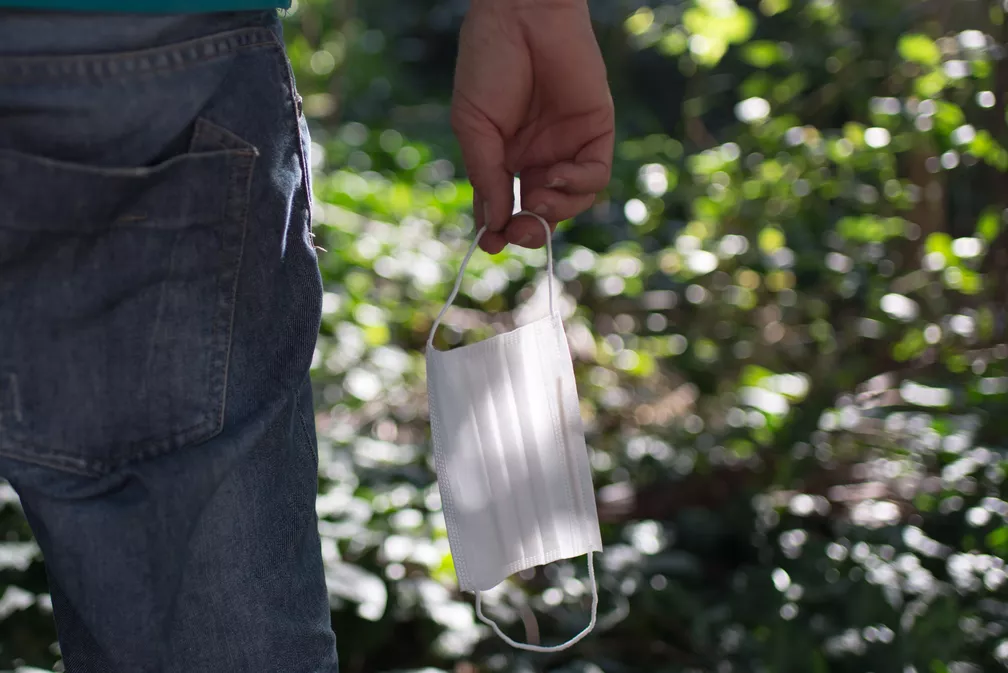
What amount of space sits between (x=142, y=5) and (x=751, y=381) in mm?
1838

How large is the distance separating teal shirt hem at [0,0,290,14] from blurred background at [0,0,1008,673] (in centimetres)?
97

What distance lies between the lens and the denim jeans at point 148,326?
2.72 ft

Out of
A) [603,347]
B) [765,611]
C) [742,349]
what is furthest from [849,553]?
[603,347]

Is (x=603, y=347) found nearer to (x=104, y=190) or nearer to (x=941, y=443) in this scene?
(x=941, y=443)

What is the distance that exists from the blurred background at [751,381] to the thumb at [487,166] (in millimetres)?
723

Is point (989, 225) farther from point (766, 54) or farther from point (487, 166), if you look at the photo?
point (487, 166)

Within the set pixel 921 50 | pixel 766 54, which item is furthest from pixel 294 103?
pixel 766 54

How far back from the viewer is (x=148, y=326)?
34.0 inches

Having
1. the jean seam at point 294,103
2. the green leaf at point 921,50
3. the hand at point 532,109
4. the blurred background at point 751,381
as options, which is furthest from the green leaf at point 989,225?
the jean seam at point 294,103

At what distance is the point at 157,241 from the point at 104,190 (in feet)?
0.19

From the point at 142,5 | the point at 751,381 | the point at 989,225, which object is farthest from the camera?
the point at 751,381

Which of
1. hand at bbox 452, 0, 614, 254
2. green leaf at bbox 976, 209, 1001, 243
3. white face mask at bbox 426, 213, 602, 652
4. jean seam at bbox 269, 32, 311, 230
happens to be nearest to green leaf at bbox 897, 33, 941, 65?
green leaf at bbox 976, 209, 1001, 243

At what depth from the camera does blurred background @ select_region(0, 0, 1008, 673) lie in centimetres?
171

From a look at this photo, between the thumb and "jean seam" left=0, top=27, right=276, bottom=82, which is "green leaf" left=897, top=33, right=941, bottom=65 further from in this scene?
"jean seam" left=0, top=27, right=276, bottom=82
